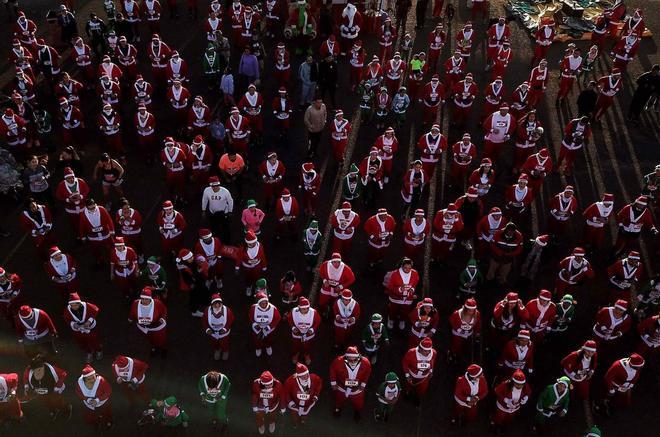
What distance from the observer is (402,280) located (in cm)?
1098

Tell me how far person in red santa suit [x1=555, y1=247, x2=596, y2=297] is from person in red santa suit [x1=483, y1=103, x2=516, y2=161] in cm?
421

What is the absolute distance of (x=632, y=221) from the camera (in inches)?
498

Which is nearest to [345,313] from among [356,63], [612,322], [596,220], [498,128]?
[612,322]

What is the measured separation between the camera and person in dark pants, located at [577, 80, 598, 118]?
16.7 m

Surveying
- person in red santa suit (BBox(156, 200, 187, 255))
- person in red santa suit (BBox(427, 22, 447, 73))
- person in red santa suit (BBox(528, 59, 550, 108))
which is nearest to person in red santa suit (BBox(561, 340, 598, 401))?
person in red santa suit (BBox(156, 200, 187, 255))

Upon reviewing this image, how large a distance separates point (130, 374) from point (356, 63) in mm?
11454

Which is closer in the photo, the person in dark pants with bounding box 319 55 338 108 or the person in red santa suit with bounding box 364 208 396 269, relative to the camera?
the person in red santa suit with bounding box 364 208 396 269

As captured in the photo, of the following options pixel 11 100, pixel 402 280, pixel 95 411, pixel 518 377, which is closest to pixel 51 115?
pixel 11 100

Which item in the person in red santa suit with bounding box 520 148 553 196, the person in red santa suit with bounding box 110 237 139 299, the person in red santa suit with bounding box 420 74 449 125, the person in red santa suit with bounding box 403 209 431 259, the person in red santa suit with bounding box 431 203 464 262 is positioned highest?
the person in red santa suit with bounding box 420 74 449 125

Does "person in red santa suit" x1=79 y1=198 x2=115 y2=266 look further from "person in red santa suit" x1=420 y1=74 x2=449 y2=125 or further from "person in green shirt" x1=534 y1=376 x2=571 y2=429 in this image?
"person in red santa suit" x1=420 y1=74 x2=449 y2=125

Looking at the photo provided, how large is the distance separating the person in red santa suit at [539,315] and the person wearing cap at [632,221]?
3180 millimetres

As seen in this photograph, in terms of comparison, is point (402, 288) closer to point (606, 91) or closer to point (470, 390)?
point (470, 390)

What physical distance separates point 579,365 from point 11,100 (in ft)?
44.0

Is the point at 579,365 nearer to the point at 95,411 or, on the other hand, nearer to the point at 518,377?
the point at 518,377
